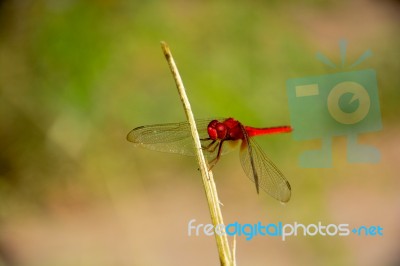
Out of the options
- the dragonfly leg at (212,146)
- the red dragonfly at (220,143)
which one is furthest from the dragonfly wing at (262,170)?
the dragonfly leg at (212,146)

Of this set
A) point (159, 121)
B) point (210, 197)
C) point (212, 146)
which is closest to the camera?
point (210, 197)

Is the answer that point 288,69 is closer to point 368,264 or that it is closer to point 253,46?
point 253,46

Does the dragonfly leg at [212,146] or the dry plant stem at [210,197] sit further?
the dragonfly leg at [212,146]

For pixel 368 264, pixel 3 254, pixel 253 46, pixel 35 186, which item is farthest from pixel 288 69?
pixel 3 254

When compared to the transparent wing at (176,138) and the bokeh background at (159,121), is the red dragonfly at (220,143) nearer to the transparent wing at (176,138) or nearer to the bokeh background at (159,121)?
the transparent wing at (176,138)

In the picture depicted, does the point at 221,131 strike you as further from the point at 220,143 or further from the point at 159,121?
the point at 159,121

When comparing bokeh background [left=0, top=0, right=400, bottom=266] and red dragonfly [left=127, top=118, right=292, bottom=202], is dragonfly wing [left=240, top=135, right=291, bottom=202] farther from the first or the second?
bokeh background [left=0, top=0, right=400, bottom=266]

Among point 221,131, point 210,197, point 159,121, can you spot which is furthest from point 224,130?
point 210,197
